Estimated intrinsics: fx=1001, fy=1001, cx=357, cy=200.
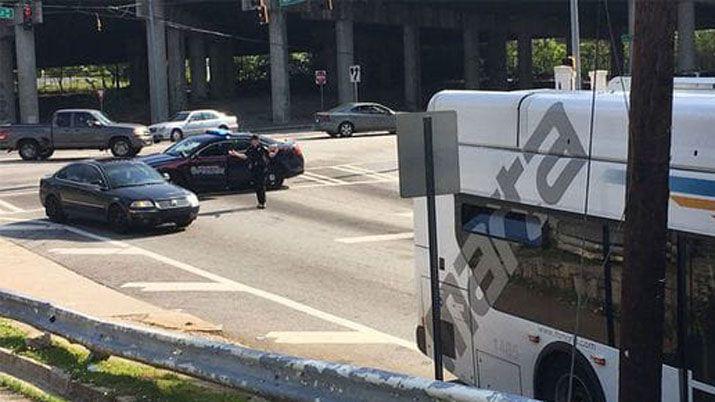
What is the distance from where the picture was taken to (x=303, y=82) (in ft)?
310

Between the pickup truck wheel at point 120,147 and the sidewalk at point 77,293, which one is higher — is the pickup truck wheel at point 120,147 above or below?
→ above

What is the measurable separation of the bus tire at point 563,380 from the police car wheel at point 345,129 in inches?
1442

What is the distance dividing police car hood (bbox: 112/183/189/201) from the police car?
13.5 feet

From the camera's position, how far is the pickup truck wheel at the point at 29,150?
3738 centimetres

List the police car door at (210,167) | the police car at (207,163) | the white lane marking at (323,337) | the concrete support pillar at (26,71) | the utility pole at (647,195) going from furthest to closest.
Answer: the concrete support pillar at (26,71)
the police car door at (210,167)
the police car at (207,163)
the white lane marking at (323,337)
the utility pole at (647,195)

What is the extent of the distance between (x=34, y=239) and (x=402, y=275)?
28.7ft

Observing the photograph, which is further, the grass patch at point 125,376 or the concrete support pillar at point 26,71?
the concrete support pillar at point 26,71

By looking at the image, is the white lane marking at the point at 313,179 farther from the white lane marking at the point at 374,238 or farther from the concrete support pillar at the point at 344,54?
the concrete support pillar at the point at 344,54

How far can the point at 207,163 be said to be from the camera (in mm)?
26047

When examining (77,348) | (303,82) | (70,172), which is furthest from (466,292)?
(303,82)

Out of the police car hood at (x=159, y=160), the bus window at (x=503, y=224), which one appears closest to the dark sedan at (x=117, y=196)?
the police car hood at (x=159, y=160)

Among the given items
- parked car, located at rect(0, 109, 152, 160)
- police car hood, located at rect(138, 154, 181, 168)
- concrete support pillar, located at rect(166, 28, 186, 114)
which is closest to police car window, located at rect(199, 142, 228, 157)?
police car hood, located at rect(138, 154, 181, 168)

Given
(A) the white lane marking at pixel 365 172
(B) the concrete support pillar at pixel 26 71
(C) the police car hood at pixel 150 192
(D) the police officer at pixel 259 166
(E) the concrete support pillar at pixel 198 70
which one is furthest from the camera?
(E) the concrete support pillar at pixel 198 70

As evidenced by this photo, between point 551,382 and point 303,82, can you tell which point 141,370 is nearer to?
point 551,382
